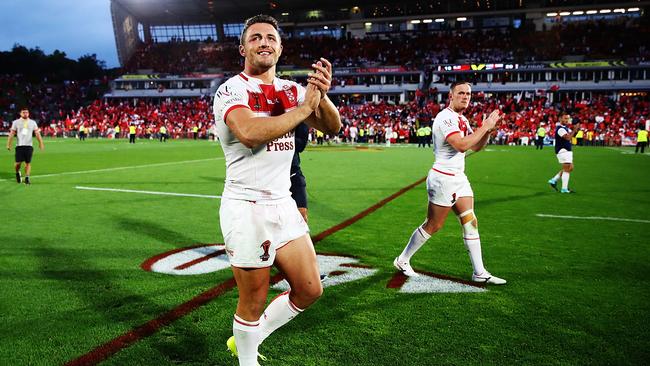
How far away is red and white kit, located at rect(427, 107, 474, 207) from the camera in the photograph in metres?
5.30

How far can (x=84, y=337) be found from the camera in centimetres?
374

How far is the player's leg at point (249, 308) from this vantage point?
2902mm

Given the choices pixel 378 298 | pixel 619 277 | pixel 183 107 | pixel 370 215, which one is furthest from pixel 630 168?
pixel 183 107

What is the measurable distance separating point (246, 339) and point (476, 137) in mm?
2971

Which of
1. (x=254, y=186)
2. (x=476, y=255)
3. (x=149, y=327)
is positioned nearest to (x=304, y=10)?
(x=476, y=255)

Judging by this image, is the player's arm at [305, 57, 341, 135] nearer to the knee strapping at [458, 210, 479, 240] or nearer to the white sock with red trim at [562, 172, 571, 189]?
the knee strapping at [458, 210, 479, 240]

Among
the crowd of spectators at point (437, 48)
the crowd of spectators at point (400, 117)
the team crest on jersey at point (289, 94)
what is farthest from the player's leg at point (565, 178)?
the crowd of spectators at point (437, 48)

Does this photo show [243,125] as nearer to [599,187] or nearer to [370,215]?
[370,215]

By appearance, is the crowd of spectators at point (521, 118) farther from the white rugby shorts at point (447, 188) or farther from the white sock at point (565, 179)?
the white rugby shorts at point (447, 188)

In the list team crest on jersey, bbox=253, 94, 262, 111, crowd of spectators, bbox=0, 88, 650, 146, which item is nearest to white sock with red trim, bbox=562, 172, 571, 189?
team crest on jersey, bbox=253, 94, 262, 111

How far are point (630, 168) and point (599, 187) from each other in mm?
7015

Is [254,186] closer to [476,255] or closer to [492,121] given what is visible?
[492,121]

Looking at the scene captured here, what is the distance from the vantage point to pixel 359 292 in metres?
4.85

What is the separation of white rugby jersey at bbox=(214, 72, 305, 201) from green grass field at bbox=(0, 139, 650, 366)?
134 centimetres
